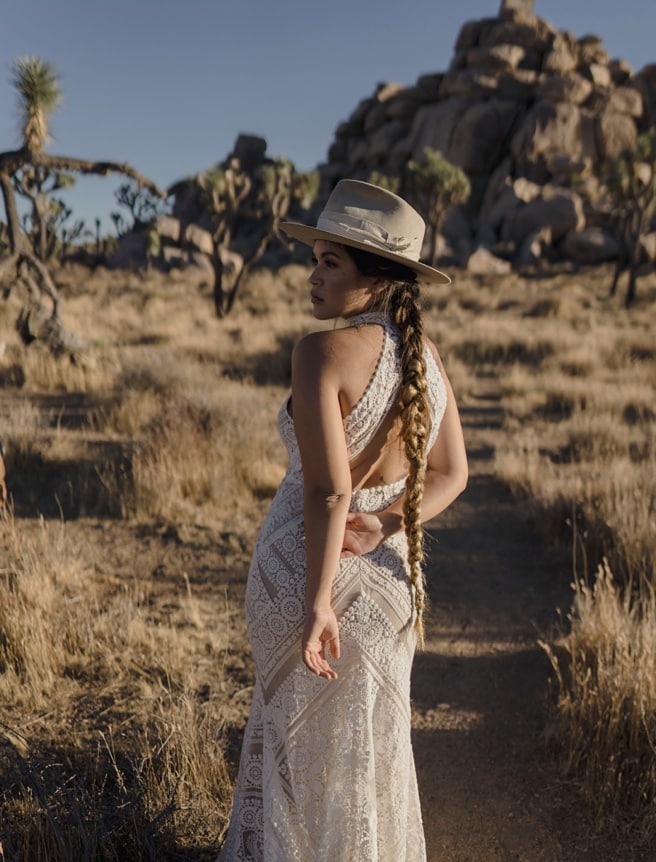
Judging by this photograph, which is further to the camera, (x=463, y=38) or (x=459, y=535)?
(x=463, y=38)

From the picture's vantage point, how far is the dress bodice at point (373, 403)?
1.58 m

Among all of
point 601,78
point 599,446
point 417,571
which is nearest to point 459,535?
point 599,446

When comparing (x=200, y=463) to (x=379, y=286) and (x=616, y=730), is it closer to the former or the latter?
(x=616, y=730)

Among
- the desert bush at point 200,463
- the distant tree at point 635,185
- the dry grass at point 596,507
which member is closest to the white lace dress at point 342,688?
the dry grass at point 596,507

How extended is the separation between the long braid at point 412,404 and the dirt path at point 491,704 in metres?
1.61

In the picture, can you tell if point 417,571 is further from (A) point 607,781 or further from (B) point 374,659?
(A) point 607,781

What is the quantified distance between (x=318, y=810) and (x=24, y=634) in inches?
85.0

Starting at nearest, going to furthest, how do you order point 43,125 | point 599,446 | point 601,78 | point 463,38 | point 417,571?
point 417,571 → point 599,446 → point 43,125 → point 601,78 → point 463,38

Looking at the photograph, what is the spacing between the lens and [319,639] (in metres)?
1.57

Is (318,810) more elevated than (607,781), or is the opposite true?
(318,810)

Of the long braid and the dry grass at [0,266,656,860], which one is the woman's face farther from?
the dry grass at [0,266,656,860]

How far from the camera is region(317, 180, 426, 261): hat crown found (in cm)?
159

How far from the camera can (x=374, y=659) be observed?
65.7 inches

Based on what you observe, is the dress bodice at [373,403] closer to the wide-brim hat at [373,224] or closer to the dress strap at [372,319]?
the dress strap at [372,319]
